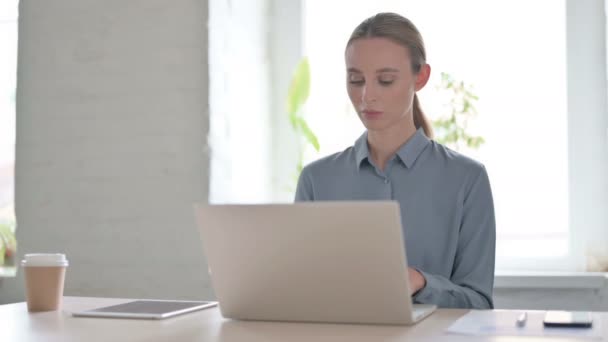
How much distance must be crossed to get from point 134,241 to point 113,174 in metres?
0.27

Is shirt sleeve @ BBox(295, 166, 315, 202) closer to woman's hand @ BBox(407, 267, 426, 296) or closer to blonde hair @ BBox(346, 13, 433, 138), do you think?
blonde hair @ BBox(346, 13, 433, 138)

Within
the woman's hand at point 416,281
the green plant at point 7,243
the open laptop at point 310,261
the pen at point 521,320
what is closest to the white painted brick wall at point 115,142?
the green plant at point 7,243

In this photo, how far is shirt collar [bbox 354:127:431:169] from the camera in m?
2.06

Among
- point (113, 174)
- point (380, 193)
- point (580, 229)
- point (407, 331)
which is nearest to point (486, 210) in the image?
point (380, 193)

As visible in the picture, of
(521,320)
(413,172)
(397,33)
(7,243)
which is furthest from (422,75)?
(7,243)

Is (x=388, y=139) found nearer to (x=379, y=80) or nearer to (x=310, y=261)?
(x=379, y=80)

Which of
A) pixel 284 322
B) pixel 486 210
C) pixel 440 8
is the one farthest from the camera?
pixel 440 8

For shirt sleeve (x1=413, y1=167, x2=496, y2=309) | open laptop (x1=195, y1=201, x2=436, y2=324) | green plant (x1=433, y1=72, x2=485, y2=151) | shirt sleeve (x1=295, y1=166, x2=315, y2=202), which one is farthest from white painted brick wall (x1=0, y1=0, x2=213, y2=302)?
open laptop (x1=195, y1=201, x2=436, y2=324)

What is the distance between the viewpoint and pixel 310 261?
132 cm

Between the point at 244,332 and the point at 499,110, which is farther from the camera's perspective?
the point at 499,110

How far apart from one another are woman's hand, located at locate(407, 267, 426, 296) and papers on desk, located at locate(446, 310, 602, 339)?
0.60 ft

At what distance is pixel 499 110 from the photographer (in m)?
3.16

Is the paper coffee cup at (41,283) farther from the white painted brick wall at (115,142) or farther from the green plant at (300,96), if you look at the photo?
the green plant at (300,96)

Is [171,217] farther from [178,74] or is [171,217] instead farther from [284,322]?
[284,322]
